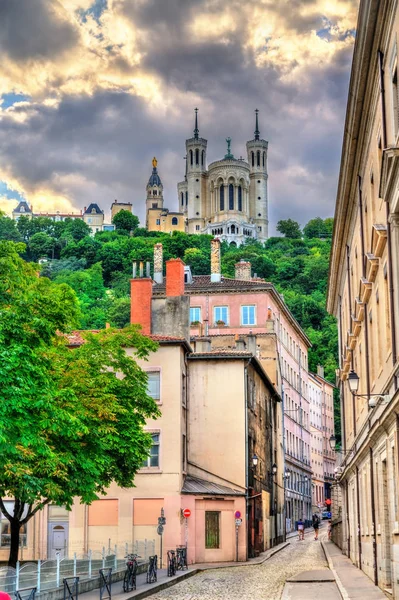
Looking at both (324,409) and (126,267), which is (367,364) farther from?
(126,267)

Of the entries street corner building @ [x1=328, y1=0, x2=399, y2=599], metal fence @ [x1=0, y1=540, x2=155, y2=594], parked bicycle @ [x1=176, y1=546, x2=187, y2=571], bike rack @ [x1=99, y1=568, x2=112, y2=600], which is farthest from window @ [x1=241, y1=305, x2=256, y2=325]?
bike rack @ [x1=99, y1=568, x2=112, y2=600]

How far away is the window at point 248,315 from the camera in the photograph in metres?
78.6

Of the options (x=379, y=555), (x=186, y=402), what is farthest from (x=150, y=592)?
(x=186, y=402)

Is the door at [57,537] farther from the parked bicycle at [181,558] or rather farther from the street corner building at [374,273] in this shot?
the street corner building at [374,273]

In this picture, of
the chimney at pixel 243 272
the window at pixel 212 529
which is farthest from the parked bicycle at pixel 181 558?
the chimney at pixel 243 272

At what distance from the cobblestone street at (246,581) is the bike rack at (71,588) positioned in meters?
3.62

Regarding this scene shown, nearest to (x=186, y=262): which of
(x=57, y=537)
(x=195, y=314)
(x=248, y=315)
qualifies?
(x=195, y=314)

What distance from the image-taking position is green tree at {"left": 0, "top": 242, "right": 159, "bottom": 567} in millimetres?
19734

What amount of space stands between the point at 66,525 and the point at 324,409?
76647 mm

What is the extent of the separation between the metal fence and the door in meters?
11.0

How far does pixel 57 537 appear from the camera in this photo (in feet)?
133

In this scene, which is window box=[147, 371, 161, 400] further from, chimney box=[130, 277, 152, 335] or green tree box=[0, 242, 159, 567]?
chimney box=[130, 277, 152, 335]

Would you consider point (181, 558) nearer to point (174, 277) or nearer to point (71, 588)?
point (71, 588)

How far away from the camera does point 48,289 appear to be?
2688 cm
